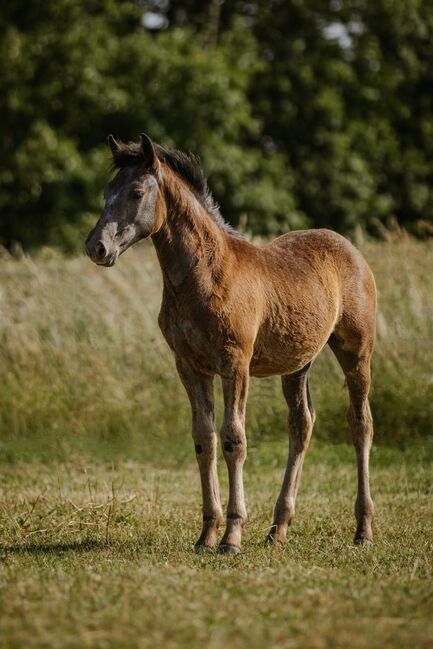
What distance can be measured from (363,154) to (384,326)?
67.7ft

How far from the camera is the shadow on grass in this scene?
6.61 metres

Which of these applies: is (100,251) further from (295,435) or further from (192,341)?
(295,435)

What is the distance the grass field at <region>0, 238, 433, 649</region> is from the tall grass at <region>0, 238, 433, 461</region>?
2 cm

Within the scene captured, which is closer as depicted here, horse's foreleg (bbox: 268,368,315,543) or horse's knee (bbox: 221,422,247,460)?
horse's knee (bbox: 221,422,247,460)

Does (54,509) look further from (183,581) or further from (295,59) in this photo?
(295,59)

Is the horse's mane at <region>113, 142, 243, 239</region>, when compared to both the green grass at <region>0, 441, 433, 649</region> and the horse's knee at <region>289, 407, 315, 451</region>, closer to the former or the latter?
the horse's knee at <region>289, 407, 315, 451</region>

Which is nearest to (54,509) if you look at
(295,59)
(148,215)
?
(148,215)

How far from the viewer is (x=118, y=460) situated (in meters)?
10.8

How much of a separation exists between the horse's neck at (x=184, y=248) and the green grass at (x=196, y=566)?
1.75 metres

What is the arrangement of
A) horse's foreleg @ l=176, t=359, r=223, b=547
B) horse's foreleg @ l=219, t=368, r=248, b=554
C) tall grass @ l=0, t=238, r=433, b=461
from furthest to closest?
tall grass @ l=0, t=238, r=433, b=461
horse's foreleg @ l=176, t=359, r=223, b=547
horse's foreleg @ l=219, t=368, r=248, b=554

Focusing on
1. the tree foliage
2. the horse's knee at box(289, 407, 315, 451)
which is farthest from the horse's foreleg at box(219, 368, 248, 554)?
the tree foliage

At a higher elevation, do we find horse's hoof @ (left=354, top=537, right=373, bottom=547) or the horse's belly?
the horse's belly

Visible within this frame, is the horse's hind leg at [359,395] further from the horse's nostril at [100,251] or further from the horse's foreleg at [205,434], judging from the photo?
the horse's nostril at [100,251]

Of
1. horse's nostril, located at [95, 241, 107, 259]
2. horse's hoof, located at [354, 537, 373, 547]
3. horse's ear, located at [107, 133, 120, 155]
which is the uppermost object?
horse's ear, located at [107, 133, 120, 155]
